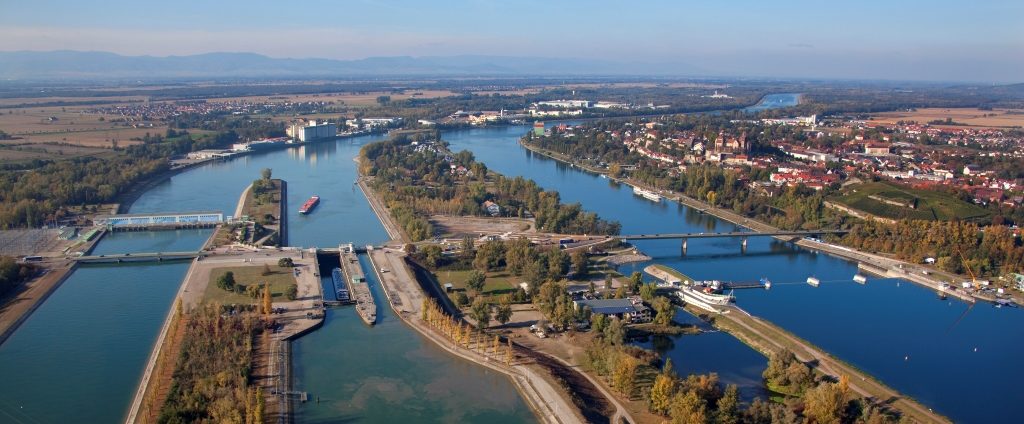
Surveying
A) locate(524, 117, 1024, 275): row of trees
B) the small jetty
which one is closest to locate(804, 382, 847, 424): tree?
the small jetty

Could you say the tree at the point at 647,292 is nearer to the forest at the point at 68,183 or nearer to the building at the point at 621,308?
the building at the point at 621,308

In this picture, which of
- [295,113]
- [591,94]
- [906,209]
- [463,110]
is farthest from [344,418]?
[591,94]

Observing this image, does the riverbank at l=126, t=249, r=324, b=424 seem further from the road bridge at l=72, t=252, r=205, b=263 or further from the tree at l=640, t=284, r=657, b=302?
the tree at l=640, t=284, r=657, b=302

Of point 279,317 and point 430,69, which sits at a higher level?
point 430,69

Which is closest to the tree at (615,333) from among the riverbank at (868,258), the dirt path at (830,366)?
the dirt path at (830,366)

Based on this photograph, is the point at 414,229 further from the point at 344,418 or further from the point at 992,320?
the point at 992,320

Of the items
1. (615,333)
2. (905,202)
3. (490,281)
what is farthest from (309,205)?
(905,202)

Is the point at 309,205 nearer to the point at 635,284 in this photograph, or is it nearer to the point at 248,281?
the point at 248,281
